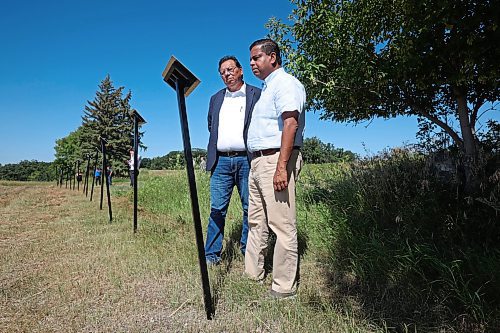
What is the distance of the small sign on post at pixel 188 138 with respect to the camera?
2.22 m

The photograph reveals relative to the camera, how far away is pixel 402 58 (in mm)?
4020

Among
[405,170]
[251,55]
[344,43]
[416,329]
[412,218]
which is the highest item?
[344,43]

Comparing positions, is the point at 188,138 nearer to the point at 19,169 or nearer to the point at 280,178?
the point at 280,178

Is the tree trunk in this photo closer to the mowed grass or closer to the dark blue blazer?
the mowed grass

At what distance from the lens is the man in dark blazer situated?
334cm

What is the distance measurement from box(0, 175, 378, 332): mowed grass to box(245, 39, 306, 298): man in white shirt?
1.01 ft

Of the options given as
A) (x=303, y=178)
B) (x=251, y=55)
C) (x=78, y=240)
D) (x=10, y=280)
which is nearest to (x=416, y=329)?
(x=251, y=55)

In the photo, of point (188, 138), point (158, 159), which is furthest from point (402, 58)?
point (158, 159)

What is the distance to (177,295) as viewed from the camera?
8.59ft

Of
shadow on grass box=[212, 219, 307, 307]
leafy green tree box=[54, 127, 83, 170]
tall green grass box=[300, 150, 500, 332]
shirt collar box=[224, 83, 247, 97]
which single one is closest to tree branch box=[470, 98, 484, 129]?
tall green grass box=[300, 150, 500, 332]

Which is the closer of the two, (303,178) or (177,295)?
(177,295)

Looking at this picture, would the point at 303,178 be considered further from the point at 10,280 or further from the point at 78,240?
the point at 10,280

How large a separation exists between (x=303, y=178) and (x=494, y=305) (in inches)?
208

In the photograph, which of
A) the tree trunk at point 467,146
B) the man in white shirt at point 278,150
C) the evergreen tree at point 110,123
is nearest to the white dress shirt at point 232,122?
the man in white shirt at point 278,150
